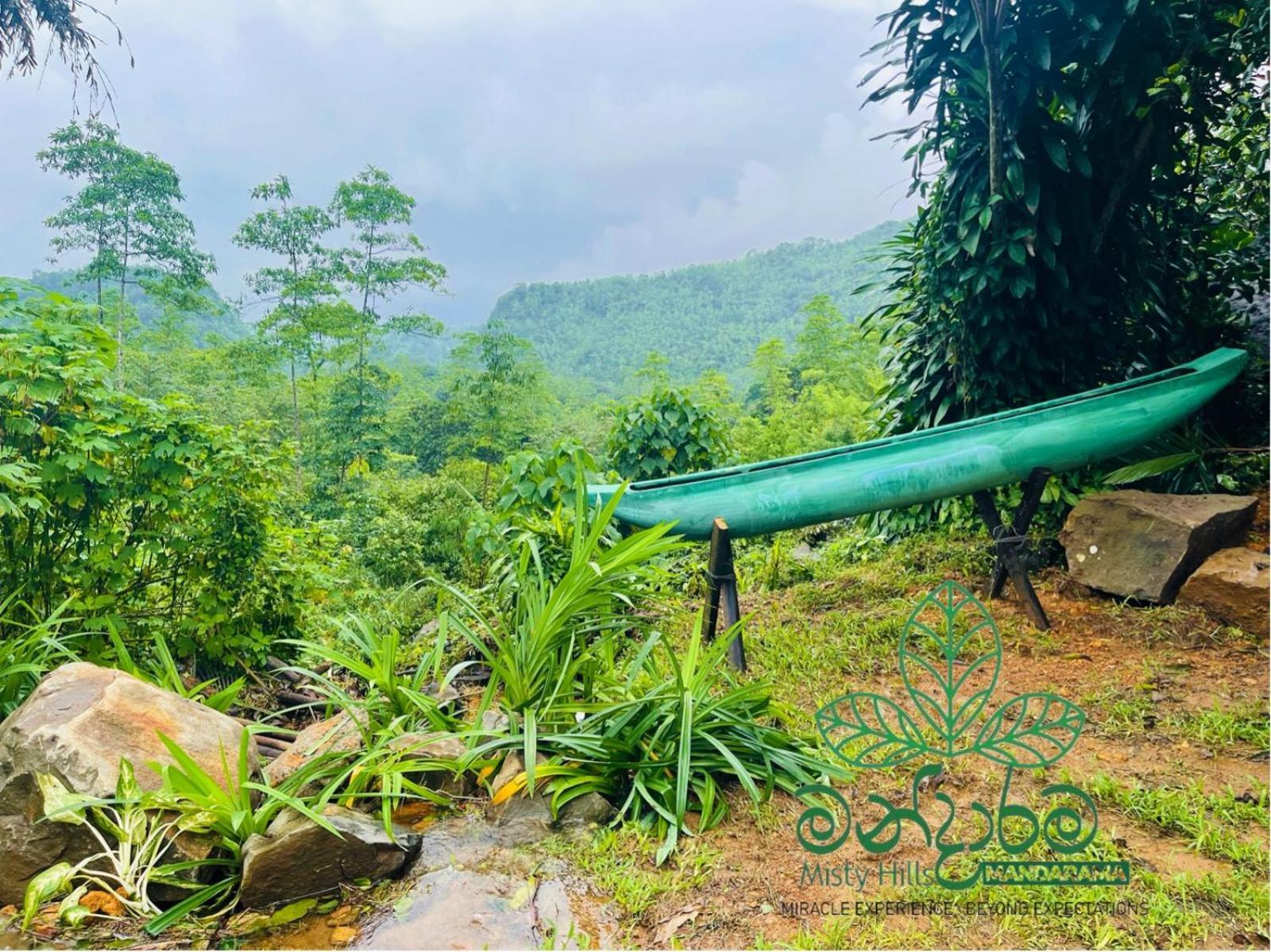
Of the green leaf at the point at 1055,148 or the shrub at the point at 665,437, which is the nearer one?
the green leaf at the point at 1055,148

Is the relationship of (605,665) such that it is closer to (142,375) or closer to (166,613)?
(166,613)

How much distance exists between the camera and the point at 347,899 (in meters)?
1.46

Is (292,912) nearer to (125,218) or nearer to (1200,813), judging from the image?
(1200,813)

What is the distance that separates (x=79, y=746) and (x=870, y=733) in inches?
69.0

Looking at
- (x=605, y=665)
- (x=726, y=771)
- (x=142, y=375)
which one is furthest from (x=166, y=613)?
(x=142, y=375)

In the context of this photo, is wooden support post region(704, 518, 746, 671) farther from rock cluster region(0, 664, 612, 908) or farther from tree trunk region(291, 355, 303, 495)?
tree trunk region(291, 355, 303, 495)

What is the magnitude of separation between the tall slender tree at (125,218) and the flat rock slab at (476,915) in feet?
43.8

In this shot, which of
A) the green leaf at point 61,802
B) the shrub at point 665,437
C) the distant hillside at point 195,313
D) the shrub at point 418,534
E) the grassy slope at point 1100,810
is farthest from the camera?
the distant hillside at point 195,313

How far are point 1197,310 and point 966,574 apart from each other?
173cm

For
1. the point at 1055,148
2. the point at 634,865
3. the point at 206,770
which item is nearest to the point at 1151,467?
the point at 1055,148

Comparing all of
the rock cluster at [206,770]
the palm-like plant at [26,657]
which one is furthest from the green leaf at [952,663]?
the palm-like plant at [26,657]

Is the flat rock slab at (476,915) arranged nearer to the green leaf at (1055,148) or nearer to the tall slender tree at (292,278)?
the green leaf at (1055,148)

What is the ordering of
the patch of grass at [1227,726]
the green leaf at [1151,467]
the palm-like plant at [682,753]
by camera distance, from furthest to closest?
the green leaf at [1151,467] < the patch of grass at [1227,726] < the palm-like plant at [682,753]

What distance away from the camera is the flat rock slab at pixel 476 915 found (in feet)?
4.37
